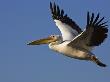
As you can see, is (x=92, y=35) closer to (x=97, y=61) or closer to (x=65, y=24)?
(x=97, y=61)

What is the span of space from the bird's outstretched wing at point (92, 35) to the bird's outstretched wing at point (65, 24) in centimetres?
236

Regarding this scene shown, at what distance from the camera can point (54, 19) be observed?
1123 inches

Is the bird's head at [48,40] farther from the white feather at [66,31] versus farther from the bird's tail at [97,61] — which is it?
the bird's tail at [97,61]

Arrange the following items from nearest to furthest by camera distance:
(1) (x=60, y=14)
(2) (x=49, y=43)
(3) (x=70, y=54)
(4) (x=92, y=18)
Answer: (4) (x=92, y=18), (3) (x=70, y=54), (2) (x=49, y=43), (1) (x=60, y=14)

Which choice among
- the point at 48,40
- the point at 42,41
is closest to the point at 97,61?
the point at 48,40

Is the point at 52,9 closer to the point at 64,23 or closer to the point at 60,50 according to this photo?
the point at 64,23

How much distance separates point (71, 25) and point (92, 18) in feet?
17.0

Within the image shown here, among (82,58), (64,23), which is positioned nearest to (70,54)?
(82,58)

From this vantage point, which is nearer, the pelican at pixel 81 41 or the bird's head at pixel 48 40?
the pelican at pixel 81 41

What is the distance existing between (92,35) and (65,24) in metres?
4.79

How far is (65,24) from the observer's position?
1094 inches

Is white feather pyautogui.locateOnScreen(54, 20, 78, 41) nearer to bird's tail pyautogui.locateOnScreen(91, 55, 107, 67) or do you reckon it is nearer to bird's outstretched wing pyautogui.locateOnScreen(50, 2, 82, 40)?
bird's outstretched wing pyautogui.locateOnScreen(50, 2, 82, 40)

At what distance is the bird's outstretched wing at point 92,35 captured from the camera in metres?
22.5

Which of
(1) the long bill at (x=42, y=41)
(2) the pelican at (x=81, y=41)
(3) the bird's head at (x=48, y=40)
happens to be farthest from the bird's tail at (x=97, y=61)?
(1) the long bill at (x=42, y=41)
